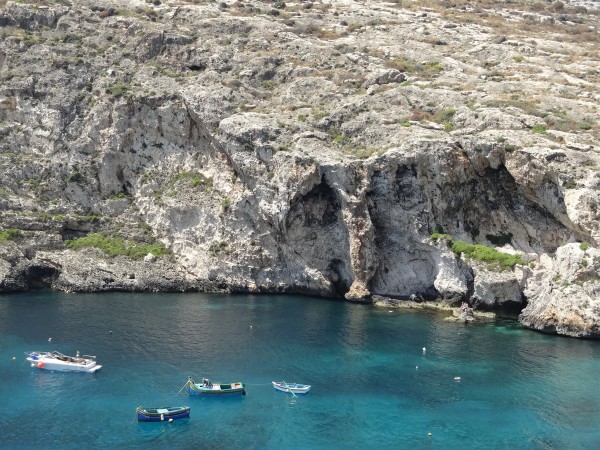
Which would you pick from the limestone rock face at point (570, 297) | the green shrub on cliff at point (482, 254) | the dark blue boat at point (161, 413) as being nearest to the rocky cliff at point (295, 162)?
the limestone rock face at point (570, 297)

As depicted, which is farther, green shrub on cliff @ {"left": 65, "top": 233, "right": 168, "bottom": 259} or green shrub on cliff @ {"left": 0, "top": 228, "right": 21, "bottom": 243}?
green shrub on cliff @ {"left": 65, "top": 233, "right": 168, "bottom": 259}

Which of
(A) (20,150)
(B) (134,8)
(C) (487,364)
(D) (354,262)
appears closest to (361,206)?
(D) (354,262)

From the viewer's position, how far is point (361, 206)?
76.2 meters

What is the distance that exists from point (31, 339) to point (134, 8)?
2882 inches

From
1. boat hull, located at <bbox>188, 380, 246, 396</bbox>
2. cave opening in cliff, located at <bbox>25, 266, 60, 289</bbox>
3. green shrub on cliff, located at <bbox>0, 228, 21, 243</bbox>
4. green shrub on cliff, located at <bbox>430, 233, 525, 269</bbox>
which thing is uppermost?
green shrub on cliff, located at <bbox>430, 233, 525, 269</bbox>

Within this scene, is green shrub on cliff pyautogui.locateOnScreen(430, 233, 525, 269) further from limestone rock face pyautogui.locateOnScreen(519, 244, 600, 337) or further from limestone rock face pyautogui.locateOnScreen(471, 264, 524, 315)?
limestone rock face pyautogui.locateOnScreen(519, 244, 600, 337)

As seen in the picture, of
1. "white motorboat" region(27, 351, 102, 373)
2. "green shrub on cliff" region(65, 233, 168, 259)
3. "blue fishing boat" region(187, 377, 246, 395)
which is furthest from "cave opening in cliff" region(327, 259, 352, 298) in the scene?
"white motorboat" region(27, 351, 102, 373)

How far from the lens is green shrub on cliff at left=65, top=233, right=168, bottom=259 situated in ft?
271

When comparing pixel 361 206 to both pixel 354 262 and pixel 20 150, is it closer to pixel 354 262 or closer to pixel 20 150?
pixel 354 262

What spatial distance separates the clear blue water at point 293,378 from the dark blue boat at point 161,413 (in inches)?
18.6

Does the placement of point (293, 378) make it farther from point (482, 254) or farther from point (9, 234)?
point (9, 234)

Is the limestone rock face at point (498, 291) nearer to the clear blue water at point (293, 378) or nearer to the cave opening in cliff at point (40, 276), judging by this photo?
the clear blue water at point (293, 378)

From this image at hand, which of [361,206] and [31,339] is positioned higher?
[361,206]

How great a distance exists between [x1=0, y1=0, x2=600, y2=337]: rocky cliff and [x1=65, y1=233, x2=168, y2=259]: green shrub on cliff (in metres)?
0.43
